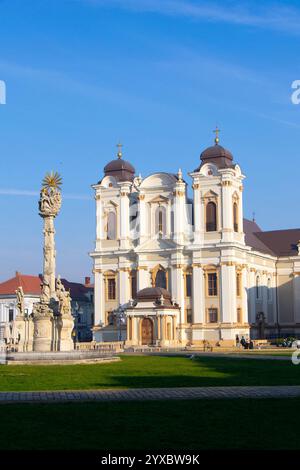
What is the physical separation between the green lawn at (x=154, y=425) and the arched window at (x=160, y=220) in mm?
59539

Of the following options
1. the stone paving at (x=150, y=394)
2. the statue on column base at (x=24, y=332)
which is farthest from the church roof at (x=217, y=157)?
the stone paving at (x=150, y=394)

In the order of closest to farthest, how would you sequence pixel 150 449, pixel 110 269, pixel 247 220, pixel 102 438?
pixel 150 449 → pixel 102 438 → pixel 110 269 → pixel 247 220

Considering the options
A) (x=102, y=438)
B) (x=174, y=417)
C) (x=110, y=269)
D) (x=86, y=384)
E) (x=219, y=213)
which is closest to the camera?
(x=102, y=438)

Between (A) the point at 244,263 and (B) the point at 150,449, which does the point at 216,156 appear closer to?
(A) the point at 244,263

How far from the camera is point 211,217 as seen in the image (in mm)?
75312

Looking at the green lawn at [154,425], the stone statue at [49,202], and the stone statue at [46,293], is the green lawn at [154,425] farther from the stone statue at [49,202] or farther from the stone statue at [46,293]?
the stone statue at [49,202]

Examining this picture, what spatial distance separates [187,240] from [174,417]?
61.7 meters

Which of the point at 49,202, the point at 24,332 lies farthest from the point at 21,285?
the point at 49,202

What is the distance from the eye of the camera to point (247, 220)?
319 ft

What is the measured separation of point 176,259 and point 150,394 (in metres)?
56.7

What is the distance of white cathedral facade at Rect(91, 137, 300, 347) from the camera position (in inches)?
2891

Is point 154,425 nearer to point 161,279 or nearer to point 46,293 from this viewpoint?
point 46,293

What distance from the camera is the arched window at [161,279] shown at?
77.4m

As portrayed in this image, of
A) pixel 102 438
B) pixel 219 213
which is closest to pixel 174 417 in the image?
pixel 102 438
